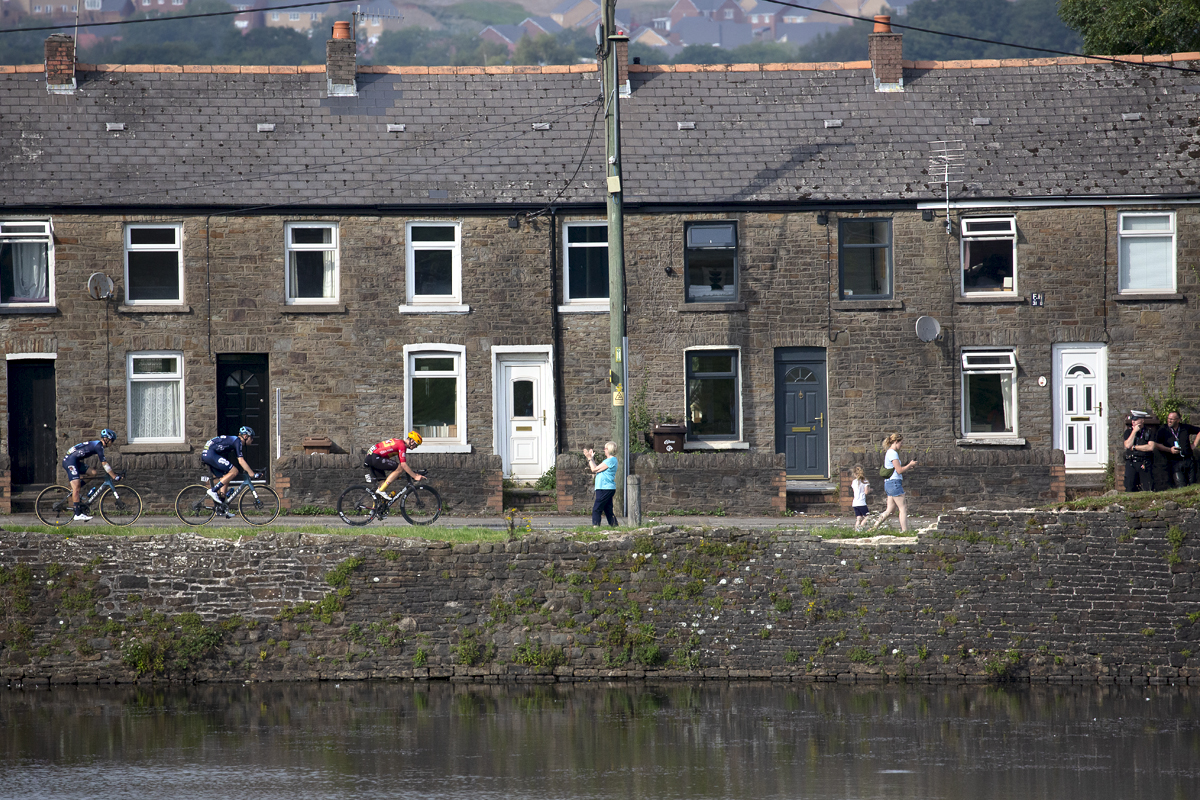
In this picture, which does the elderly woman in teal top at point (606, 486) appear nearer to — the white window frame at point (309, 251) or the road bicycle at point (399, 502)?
the road bicycle at point (399, 502)

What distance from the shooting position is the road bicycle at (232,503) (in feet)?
64.8

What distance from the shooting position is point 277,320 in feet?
77.9

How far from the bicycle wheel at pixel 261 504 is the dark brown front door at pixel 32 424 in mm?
5306

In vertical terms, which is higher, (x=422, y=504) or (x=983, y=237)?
(x=983, y=237)

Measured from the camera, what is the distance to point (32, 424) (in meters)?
23.5

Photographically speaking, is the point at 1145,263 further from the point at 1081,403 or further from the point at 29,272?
the point at 29,272

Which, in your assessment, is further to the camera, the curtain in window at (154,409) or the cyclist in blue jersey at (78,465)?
the curtain in window at (154,409)

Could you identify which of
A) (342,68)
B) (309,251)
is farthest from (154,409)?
(342,68)

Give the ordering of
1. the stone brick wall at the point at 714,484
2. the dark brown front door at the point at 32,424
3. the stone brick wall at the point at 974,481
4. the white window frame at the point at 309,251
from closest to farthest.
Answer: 1. the stone brick wall at the point at 974,481
2. the stone brick wall at the point at 714,484
3. the dark brown front door at the point at 32,424
4. the white window frame at the point at 309,251

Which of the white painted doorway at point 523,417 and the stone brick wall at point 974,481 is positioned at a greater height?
the white painted doorway at point 523,417

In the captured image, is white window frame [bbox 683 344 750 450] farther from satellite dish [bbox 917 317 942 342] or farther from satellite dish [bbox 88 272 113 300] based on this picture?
satellite dish [bbox 88 272 113 300]

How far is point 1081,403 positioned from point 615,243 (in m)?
9.82

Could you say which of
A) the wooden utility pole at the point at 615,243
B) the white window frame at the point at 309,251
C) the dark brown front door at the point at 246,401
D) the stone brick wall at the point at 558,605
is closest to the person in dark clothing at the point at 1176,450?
the stone brick wall at the point at 558,605

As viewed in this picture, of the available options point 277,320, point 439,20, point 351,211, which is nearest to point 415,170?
point 351,211
